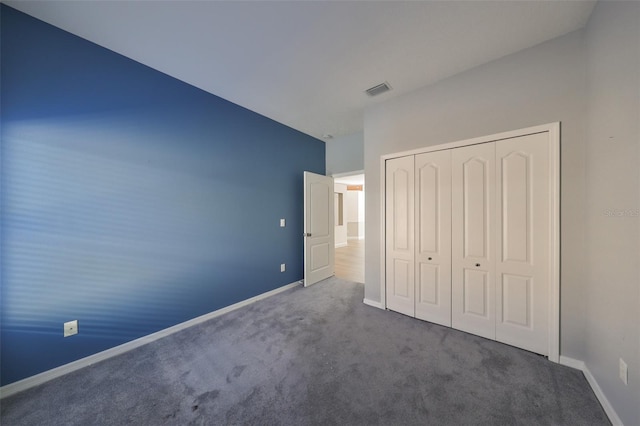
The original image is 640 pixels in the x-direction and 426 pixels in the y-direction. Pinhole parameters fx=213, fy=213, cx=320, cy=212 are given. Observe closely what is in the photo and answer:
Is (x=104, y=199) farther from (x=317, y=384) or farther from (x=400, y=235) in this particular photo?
(x=400, y=235)

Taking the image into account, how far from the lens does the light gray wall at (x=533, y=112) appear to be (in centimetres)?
171

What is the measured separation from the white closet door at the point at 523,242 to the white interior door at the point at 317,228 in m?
2.47

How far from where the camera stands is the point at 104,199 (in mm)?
1861

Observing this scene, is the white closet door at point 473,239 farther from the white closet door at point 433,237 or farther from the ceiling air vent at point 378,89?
the ceiling air vent at point 378,89

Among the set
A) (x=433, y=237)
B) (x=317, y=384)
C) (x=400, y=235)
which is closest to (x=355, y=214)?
(x=400, y=235)

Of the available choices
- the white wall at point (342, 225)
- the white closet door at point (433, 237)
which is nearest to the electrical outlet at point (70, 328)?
the white closet door at point (433, 237)

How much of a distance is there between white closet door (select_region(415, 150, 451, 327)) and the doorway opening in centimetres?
148

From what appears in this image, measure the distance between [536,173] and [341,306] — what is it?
2483mm

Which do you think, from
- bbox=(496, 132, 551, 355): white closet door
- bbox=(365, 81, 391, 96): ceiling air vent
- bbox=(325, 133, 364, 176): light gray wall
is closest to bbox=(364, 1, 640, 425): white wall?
bbox=(496, 132, 551, 355): white closet door

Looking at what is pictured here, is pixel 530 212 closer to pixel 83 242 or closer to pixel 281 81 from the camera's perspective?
pixel 281 81

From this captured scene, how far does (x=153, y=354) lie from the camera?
6.34 feet

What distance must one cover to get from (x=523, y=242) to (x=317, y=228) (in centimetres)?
267

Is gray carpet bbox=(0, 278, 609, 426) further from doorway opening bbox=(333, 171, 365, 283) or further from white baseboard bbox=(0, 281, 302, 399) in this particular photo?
doorway opening bbox=(333, 171, 365, 283)

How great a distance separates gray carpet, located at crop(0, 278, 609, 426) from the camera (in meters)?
1.32
